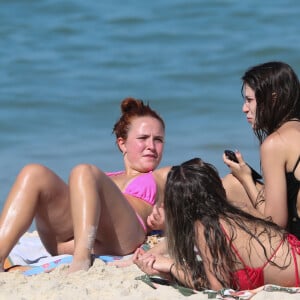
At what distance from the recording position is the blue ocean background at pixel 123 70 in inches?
351

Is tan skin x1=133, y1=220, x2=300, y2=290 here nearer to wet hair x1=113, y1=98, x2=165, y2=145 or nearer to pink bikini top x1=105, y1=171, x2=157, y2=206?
pink bikini top x1=105, y1=171, x2=157, y2=206

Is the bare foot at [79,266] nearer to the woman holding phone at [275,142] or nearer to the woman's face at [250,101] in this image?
the woman holding phone at [275,142]

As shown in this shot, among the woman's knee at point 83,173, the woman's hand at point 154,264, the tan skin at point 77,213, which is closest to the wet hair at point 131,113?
the tan skin at point 77,213

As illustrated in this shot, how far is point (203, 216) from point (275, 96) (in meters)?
0.90

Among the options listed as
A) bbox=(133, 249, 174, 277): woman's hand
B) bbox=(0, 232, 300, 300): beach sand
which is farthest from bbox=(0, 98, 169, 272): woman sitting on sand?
bbox=(133, 249, 174, 277): woman's hand

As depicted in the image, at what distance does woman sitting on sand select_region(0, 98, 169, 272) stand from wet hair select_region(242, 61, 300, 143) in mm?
880

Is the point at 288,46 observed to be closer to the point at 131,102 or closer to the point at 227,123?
the point at 227,123

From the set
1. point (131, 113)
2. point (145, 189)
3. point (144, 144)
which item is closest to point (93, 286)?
Answer: point (145, 189)

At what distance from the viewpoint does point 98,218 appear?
471cm

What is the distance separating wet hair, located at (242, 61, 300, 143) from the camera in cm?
464

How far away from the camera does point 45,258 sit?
5176 mm

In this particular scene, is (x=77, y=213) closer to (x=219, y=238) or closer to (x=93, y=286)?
(x=93, y=286)

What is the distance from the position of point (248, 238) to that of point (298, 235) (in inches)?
23.0

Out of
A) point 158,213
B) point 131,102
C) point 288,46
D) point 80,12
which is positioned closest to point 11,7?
point 80,12
